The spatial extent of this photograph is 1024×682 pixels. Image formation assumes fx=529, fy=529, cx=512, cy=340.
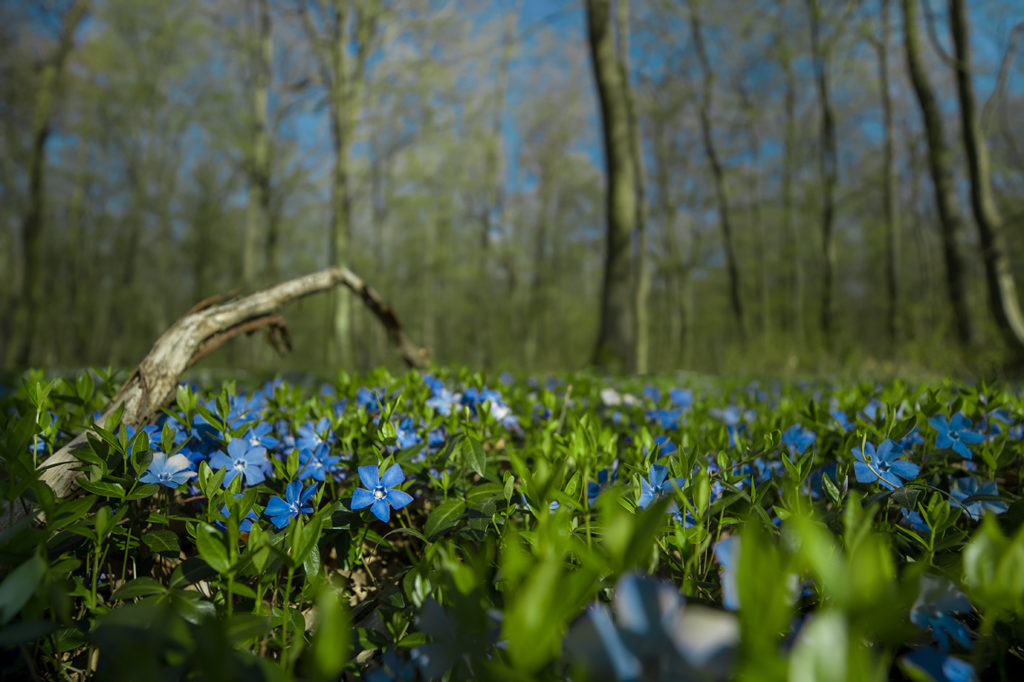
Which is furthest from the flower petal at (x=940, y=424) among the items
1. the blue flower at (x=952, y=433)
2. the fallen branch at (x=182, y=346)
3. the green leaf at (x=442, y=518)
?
the fallen branch at (x=182, y=346)

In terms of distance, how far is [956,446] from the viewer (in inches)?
38.5

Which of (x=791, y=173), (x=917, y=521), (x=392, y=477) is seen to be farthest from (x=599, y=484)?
(x=791, y=173)

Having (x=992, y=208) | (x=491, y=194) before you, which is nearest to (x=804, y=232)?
(x=491, y=194)

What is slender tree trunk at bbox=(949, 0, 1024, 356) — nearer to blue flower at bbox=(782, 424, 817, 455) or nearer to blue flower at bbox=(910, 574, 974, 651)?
blue flower at bbox=(782, 424, 817, 455)

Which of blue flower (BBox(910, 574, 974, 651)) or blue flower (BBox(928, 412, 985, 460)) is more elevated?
blue flower (BBox(928, 412, 985, 460))

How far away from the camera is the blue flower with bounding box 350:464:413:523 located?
30.3 inches

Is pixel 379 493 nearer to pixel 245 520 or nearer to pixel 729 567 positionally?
pixel 245 520

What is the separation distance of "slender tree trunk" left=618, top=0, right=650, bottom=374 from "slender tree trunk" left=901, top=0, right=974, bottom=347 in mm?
4451

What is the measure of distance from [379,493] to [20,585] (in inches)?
16.6

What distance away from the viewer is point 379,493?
84cm

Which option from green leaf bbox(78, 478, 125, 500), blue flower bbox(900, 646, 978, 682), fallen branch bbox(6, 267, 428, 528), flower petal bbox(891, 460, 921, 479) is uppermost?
fallen branch bbox(6, 267, 428, 528)

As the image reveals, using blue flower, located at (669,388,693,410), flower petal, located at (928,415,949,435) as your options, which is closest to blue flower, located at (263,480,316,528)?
flower petal, located at (928,415,949,435)

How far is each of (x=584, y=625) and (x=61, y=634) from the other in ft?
2.26

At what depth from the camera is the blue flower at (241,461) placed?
91 centimetres
